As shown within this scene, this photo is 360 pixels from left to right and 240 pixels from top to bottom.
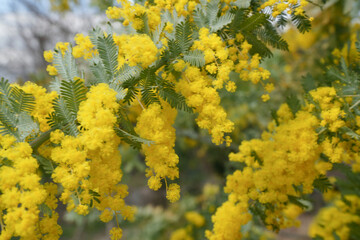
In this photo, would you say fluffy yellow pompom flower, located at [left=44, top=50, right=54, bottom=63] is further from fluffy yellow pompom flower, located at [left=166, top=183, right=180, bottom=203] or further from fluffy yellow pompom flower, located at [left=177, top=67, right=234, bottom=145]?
fluffy yellow pompom flower, located at [left=166, top=183, right=180, bottom=203]

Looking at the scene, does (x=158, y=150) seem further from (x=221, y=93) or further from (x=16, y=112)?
(x=221, y=93)

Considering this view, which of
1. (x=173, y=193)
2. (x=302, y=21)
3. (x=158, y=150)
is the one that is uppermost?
(x=302, y=21)

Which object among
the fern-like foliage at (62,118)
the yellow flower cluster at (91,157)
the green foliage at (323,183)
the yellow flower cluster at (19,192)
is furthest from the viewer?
the green foliage at (323,183)

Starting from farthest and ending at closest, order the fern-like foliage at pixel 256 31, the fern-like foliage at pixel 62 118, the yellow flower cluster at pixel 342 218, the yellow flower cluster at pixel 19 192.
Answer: the yellow flower cluster at pixel 342 218 → the fern-like foliage at pixel 256 31 → the fern-like foliage at pixel 62 118 → the yellow flower cluster at pixel 19 192

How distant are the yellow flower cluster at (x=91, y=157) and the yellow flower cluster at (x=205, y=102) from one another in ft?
1.19

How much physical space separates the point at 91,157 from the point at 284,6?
1184 mm

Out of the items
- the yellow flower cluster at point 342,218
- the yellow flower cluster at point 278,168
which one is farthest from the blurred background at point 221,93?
the yellow flower cluster at point 278,168

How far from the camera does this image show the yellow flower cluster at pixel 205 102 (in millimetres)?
1354

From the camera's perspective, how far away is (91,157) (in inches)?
49.2

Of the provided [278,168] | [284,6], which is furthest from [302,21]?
[278,168]

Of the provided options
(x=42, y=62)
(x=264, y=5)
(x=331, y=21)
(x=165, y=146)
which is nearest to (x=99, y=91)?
(x=165, y=146)

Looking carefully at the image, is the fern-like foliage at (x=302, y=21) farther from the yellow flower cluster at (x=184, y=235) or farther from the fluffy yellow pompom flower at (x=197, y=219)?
the yellow flower cluster at (x=184, y=235)

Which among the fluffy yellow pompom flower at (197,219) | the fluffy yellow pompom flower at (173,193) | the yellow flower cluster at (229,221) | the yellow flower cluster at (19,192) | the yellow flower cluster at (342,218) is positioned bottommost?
the fluffy yellow pompom flower at (197,219)

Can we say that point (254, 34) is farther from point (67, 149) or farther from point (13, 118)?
point (13, 118)
